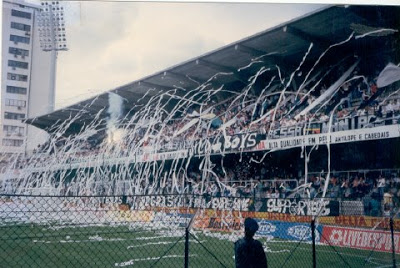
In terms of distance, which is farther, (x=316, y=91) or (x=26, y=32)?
(x=316, y=91)

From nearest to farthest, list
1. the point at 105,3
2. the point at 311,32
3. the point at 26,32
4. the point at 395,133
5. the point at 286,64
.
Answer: the point at 105,3 → the point at 26,32 → the point at 395,133 → the point at 311,32 → the point at 286,64

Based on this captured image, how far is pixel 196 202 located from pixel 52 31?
7.70 metres

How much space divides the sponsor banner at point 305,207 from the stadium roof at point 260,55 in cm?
464

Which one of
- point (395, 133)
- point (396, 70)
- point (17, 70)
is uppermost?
point (396, 70)

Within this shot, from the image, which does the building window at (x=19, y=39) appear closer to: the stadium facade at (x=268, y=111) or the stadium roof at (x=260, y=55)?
the stadium roof at (x=260, y=55)

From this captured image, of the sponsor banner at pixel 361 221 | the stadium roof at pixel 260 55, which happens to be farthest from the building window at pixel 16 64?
the sponsor banner at pixel 361 221

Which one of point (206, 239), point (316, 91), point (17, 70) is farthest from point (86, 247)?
point (316, 91)

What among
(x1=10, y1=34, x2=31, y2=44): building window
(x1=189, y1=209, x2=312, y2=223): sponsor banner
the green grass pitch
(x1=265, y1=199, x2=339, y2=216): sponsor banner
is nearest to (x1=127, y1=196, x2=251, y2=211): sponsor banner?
(x1=189, y1=209, x2=312, y2=223): sponsor banner

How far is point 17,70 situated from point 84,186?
8.35m

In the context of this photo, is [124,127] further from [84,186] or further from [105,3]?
[105,3]

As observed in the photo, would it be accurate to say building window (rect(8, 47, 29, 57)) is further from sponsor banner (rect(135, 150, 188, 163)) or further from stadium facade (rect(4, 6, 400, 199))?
sponsor banner (rect(135, 150, 188, 163))

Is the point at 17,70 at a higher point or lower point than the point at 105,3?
lower

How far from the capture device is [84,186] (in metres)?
16.1

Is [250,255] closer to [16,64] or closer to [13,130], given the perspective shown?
[16,64]
